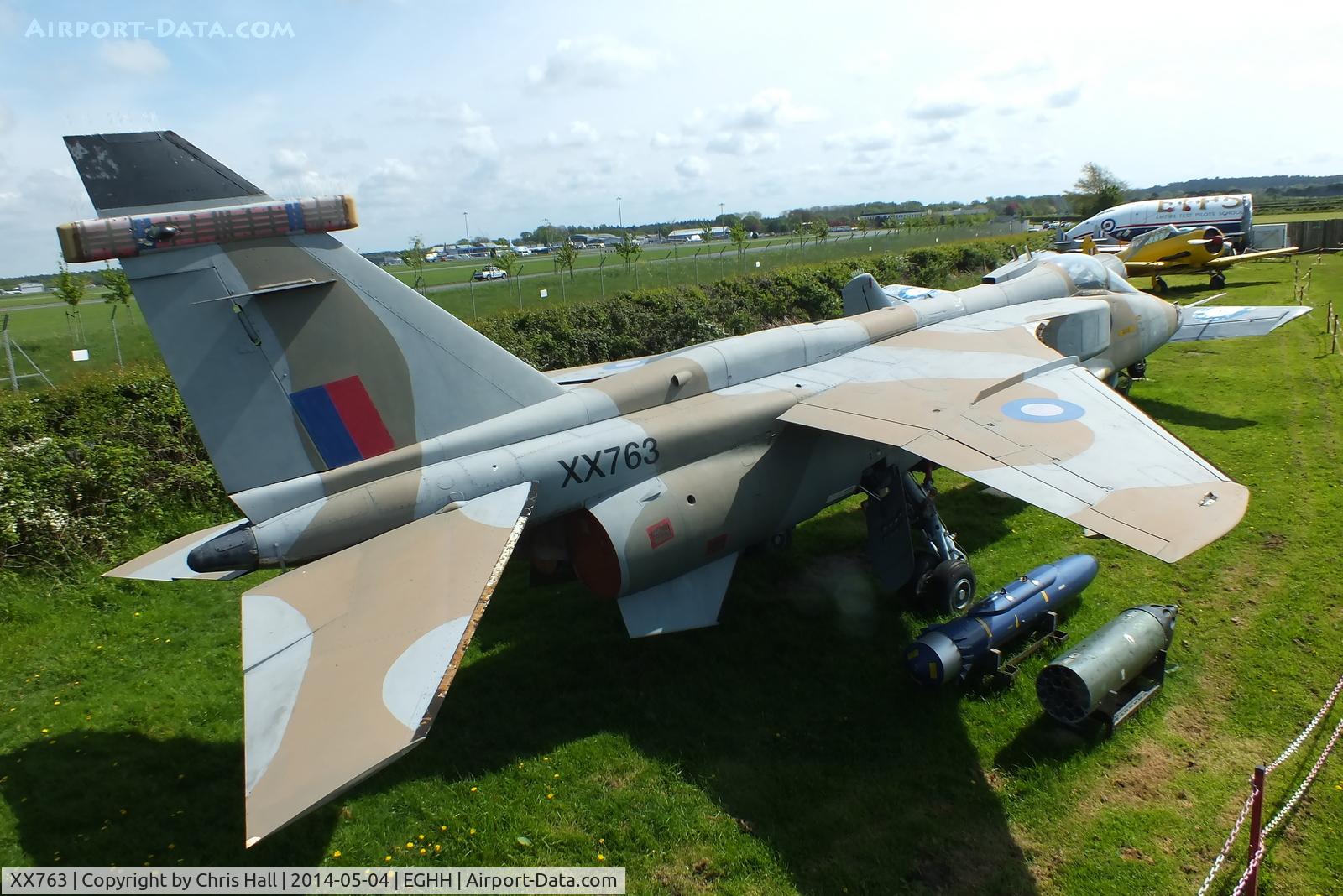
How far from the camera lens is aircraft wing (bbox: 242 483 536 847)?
3.92 m

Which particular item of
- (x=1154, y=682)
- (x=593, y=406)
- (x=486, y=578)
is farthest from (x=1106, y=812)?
(x=593, y=406)

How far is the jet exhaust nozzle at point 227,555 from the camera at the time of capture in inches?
222

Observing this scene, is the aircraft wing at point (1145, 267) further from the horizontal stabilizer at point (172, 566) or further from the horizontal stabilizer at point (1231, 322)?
the horizontal stabilizer at point (172, 566)

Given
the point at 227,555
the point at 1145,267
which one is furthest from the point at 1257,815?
the point at 1145,267

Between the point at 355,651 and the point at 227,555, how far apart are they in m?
1.76

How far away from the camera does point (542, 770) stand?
6605 millimetres

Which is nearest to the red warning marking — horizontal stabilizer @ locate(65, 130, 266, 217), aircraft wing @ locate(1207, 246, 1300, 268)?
horizontal stabilizer @ locate(65, 130, 266, 217)

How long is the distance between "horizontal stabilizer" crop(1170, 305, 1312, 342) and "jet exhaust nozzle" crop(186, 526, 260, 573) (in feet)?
58.3

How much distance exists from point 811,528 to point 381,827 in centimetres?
748

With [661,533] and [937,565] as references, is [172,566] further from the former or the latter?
[937,565]

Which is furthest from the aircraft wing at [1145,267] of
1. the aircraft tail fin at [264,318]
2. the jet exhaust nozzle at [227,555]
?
the jet exhaust nozzle at [227,555]

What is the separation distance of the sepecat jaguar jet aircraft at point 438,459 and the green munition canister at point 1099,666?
5.48ft

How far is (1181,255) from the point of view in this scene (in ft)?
102

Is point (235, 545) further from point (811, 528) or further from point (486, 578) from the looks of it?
point (811, 528)
